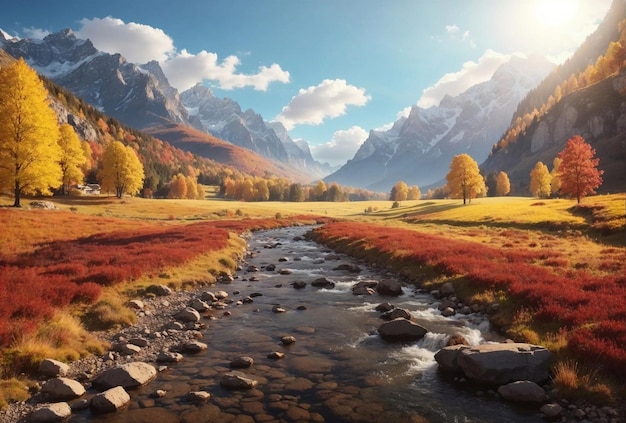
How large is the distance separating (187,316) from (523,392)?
14.9 metres

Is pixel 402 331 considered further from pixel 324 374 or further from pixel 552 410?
pixel 552 410

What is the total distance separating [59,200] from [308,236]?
5538cm

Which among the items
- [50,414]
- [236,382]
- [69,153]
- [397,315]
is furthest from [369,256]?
[69,153]

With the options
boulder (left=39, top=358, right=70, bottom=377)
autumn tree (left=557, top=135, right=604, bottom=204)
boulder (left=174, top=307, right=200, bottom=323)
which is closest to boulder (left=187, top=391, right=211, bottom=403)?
boulder (left=39, top=358, right=70, bottom=377)

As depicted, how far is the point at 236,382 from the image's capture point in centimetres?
1238

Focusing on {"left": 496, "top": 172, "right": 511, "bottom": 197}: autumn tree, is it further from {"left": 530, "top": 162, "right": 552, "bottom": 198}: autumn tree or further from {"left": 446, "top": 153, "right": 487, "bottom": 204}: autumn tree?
{"left": 446, "top": 153, "right": 487, "bottom": 204}: autumn tree

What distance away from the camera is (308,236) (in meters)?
61.8

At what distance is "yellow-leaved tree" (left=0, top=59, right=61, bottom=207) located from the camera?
47.9m

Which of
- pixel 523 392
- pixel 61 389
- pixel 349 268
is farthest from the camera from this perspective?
pixel 349 268

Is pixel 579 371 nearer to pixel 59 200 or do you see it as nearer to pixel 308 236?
pixel 308 236

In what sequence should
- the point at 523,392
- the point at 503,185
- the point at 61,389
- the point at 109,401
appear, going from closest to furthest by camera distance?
the point at 109,401
the point at 523,392
the point at 61,389
the point at 503,185

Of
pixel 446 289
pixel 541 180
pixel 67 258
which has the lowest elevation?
pixel 446 289

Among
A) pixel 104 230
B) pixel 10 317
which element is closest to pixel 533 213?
pixel 104 230

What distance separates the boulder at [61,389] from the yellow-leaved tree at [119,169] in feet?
303
